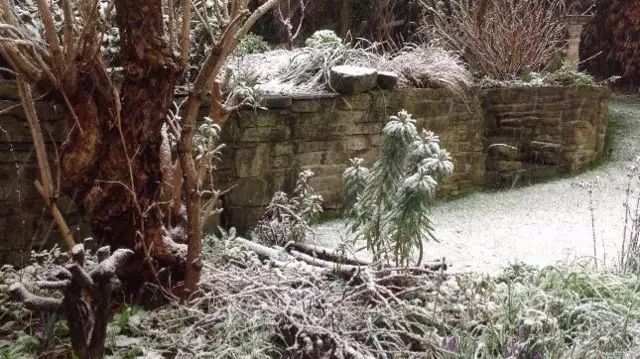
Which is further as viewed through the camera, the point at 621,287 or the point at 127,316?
the point at 621,287

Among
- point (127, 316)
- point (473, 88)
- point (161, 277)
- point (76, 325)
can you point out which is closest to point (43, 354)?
point (76, 325)

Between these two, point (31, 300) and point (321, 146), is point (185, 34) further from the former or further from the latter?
point (321, 146)

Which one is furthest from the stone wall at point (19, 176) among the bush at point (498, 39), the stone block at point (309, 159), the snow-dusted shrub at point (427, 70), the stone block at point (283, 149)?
the bush at point (498, 39)

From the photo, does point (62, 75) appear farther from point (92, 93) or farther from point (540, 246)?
point (540, 246)

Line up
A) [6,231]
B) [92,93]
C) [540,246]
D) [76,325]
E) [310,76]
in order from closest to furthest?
1. [76,325]
2. [92,93]
3. [6,231]
4. [540,246]
5. [310,76]

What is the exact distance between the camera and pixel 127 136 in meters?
2.92

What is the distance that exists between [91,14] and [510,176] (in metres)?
4.87

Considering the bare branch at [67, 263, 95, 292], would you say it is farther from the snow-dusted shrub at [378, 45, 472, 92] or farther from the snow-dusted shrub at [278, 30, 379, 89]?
the snow-dusted shrub at [378, 45, 472, 92]

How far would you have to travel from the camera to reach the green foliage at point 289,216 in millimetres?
4371

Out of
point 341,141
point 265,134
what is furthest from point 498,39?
point 265,134

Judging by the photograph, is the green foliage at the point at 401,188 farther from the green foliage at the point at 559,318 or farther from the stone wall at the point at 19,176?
the stone wall at the point at 19,176

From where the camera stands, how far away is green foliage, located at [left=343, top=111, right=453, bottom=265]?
3.27 m

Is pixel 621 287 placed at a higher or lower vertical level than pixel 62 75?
lower

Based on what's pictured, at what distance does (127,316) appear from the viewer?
2.96 m
